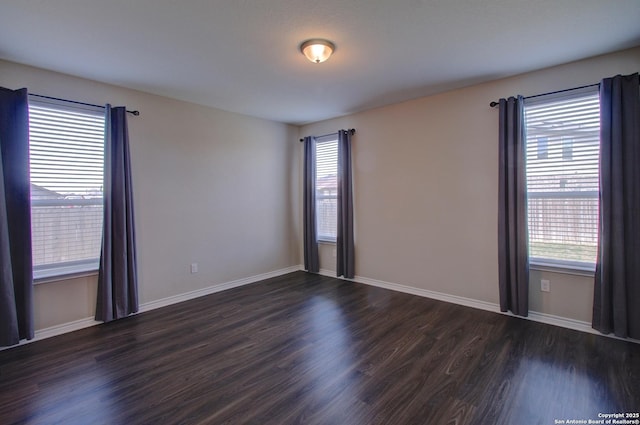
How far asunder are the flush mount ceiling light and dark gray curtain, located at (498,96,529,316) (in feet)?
6.50

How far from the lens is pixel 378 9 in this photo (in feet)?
6.78

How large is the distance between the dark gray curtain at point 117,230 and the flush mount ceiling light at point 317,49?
219 centimetres

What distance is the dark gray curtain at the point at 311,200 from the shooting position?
16.9 ft

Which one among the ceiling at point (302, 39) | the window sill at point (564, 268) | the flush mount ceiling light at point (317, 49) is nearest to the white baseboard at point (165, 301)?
the ceiling at point (302, 39)

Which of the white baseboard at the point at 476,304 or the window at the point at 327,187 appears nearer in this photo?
the white baseboard at the point at 476,304

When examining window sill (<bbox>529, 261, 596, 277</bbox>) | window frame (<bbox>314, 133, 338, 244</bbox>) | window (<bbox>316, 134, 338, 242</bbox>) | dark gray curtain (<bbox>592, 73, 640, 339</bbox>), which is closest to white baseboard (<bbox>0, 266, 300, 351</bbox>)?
window frame (<bbox>314, 133, 338, 244</bbox>)

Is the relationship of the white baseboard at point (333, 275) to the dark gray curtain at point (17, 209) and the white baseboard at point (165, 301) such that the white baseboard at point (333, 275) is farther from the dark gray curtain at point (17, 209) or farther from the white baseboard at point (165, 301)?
the dark gray curtain at point (17, 209)

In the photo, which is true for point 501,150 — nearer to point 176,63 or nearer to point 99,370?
point 176,63

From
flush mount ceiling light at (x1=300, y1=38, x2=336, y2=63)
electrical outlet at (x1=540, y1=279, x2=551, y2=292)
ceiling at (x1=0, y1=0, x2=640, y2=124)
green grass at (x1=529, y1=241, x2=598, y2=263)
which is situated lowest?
electrical outlet at (x1=540, y1=279, x2=551, y2=292)

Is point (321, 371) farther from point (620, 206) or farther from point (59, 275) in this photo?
point (620, 206)

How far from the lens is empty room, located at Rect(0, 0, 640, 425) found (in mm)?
2064

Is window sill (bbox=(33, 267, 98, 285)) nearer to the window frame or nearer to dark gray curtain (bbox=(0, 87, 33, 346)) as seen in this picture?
dark gray curtain (bbox=(0, 87, 33, 346))

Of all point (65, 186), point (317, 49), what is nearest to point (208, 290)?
point (65, 186)

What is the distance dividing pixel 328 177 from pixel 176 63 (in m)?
2.81
